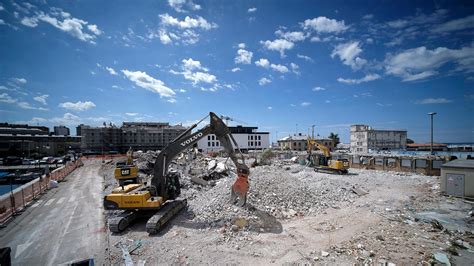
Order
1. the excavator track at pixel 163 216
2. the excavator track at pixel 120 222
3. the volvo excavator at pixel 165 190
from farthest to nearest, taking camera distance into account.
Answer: the volvo excavator at pixel 165 190
the excavator track at pixel 120 222
the excavator track at pixel 163 216

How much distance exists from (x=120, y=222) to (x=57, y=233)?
324 cm

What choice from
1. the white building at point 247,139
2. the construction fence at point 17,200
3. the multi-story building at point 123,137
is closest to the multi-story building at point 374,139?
the white building at point 247,139

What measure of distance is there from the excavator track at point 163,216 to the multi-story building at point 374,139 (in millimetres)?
71608

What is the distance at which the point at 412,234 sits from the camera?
9031mm

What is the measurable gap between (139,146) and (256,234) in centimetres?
8679

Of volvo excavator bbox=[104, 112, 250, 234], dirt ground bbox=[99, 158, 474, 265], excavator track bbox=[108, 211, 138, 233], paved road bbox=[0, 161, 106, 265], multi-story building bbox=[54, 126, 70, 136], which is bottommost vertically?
paved road bbox=[0, 161, 106, 265]

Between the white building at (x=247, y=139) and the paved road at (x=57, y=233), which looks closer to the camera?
the paved road at (x=57, y=233)

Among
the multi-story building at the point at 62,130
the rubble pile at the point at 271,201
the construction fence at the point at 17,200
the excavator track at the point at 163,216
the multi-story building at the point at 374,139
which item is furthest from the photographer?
the multi-story building at the point at 62,130

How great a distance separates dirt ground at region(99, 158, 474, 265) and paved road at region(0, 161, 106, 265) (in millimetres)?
1063

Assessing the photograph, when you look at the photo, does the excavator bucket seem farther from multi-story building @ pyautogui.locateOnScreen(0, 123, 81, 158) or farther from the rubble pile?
multi-story building @ pyautogui.locateOnScreen(0, 123, 81, 158)

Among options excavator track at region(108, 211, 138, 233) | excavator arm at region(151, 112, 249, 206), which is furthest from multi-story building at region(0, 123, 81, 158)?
excavator arm at region(151, 112, 249, 206)

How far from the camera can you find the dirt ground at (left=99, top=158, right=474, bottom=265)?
740cm

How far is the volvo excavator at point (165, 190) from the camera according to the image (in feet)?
33.7

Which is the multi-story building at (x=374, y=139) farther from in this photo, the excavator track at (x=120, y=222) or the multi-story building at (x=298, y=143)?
the excavator track at (x=120, y=222)
